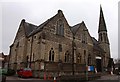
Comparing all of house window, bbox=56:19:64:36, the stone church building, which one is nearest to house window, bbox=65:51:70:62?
the stone church building

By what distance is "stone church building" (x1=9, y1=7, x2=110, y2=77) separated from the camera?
31578 millimetres

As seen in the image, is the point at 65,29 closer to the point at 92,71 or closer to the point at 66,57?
the point at 66,57

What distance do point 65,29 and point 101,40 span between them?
64.4 ft

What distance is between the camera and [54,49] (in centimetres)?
3356

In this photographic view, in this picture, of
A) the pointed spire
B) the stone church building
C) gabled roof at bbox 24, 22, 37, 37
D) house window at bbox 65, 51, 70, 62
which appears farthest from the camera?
the pointed spire

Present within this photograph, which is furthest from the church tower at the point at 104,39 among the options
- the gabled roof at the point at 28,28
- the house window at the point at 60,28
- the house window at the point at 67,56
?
the gabled roof at the point at 28,28

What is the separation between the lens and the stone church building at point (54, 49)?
104 feet

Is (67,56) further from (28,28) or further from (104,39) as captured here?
(104,39)

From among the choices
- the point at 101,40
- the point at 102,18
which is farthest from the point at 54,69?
the point at 102,18

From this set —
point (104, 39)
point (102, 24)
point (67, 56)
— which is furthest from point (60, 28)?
point (102, 24)

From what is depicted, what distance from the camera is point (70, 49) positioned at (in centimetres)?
3709

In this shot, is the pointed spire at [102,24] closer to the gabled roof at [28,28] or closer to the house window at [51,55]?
the gabled roof at [28,28]

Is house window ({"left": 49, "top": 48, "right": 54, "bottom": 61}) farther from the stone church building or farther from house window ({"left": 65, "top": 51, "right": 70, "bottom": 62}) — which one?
house window ({"left": 65, "top": 51, "right": 70, "bottom": 62})

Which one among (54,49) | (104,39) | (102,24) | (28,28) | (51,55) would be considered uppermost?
(102,24)
